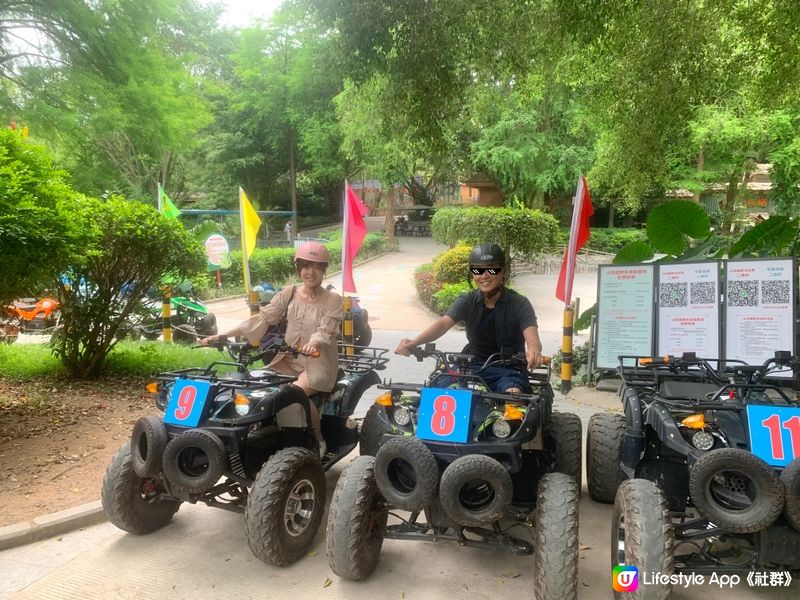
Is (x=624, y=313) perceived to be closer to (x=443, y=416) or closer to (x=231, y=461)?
(x=443, y=416)

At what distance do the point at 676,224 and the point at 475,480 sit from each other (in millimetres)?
5396

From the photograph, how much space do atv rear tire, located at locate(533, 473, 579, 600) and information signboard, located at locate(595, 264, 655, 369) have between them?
403cm

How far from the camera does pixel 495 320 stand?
4.37 meters

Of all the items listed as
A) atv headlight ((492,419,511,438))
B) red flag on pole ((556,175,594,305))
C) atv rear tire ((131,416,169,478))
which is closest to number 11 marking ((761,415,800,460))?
atv headlight ((492,419,511,438))

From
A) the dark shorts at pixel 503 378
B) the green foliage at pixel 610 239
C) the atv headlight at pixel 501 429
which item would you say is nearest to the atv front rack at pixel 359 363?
the dark shorts at pixel 503 378

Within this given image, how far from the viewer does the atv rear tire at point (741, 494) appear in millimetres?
2684

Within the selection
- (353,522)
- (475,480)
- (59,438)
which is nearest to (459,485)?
(475,480)

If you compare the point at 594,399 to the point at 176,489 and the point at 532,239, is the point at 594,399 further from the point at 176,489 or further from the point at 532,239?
the point at 532,239

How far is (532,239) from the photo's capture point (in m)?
18.4

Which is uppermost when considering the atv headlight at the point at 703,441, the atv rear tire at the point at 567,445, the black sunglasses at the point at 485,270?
the black sunglasses at the point at 485,270

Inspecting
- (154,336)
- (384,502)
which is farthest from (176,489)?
(154,336)

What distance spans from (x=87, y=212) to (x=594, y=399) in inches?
242

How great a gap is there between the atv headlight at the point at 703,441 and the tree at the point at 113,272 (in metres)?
5.71

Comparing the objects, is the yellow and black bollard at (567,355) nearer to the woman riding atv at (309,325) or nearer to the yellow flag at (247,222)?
the woman riding atv at (309,325)
